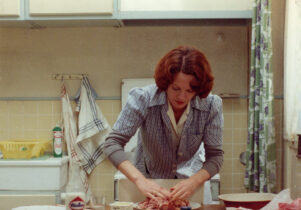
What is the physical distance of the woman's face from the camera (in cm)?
164

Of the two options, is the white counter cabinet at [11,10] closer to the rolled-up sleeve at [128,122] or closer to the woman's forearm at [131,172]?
the rolled-up sleeve at [128,122]

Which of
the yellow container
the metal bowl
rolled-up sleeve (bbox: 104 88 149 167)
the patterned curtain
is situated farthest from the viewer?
the yellow container

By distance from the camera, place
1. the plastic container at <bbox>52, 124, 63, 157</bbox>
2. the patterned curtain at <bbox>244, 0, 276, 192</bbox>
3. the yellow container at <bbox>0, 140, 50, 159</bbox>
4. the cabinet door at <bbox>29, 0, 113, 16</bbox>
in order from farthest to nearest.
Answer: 1. the plastic container at <bbox>52, 124, 63, 157</bbox>
2. the yellow container at <bbox>0, 140, 50, 159</bbox>
3. the cabinet door at <bbox>29, 0, 113, 16</bbox>
4. the patterned curtain at <bbox>244, 0, 276, 192</bbox>

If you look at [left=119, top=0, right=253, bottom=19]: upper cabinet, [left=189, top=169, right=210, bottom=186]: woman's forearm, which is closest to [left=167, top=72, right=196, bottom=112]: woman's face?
[left=189, top=169, right=210, bottom=186]: woman's forearm

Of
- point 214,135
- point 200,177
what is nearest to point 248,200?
point 200,177

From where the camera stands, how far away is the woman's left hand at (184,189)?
1.59 m

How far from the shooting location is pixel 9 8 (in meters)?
2.87

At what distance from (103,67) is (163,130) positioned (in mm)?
1535

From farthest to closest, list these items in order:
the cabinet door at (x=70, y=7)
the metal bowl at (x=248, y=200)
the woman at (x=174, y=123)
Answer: the cabinet door at (x=70, y=7) < the woman at (x=174, y=123) < the metal bowl at (x=248, y=200)

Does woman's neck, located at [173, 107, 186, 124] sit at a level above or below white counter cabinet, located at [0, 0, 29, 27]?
below

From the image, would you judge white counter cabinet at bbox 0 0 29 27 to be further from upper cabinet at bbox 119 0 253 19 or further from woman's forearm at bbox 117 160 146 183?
woman's forearm at bbox 117 160 146 183

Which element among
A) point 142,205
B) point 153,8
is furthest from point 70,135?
point 142,205

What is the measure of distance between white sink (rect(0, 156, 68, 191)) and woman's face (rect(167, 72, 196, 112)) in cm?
147

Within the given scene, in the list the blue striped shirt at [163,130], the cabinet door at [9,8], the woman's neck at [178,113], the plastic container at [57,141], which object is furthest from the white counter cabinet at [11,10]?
the woman's neck at [178,113]
